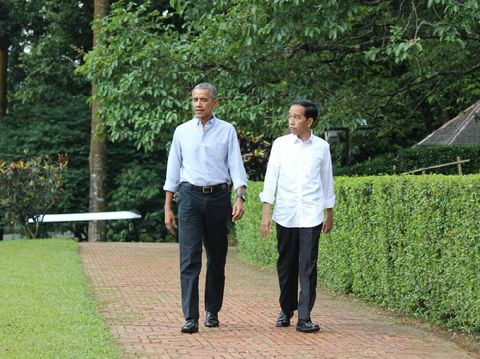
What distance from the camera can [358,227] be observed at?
10711mm

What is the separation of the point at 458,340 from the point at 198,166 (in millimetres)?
2570

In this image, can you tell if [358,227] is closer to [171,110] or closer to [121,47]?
[171,110]

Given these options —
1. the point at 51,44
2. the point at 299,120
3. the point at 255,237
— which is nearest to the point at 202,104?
the point at 299,120

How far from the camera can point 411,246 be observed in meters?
9.17

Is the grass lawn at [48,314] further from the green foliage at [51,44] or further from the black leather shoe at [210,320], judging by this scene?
the green foliage at [51,44]

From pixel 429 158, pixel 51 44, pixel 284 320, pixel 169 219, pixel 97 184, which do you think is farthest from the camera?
pixel 51 44

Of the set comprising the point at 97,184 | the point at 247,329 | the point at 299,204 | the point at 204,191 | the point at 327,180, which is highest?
the point at 327,180

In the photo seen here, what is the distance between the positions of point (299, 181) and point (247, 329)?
133 centimetres

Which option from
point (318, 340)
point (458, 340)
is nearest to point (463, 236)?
point (458, 340)

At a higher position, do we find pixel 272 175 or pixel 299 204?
pixel 272 175

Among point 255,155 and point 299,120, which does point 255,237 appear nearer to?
point 255,155

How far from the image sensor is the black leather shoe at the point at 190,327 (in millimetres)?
7945

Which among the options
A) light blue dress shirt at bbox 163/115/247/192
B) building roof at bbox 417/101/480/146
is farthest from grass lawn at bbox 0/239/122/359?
building roof at bbox 417/101/480/146

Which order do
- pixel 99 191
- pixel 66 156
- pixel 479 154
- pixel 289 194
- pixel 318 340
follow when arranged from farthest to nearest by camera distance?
1. pixel 66 156
2. pixel 99 191
3. pixel 479 154
4. pixel 289 194
5. pixel 318 340
